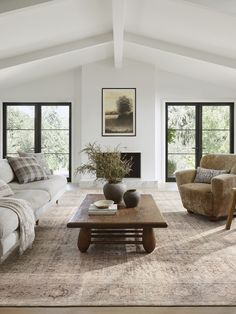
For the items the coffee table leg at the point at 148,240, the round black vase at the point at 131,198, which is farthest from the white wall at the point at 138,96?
the coffee table leg at the point at 148,240

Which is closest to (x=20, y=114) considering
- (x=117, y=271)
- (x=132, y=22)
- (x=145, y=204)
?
(x=132, y=22)

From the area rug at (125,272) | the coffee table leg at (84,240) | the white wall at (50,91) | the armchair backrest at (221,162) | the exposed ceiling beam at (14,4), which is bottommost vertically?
the area rug at (125,272)

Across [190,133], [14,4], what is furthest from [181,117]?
[14,4]

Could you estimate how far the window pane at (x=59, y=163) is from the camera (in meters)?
8.86

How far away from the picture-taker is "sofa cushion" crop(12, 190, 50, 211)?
389 cm

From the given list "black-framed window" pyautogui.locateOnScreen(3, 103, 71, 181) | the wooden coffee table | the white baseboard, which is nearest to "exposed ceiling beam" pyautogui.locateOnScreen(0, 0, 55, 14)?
the wooden coffee table

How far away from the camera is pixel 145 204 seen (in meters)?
4.03

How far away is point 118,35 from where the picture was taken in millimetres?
6039

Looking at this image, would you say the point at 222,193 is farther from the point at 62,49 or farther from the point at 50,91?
the point at 50,91

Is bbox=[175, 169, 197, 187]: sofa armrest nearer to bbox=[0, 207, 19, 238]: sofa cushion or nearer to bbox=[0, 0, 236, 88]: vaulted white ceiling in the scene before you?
bbox=[0, 0, 236, 88]: vaulted white ceiling

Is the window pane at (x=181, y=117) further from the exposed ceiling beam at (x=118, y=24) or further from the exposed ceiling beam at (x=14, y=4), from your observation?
the exposed ceiling beam at (x=14, y=4)

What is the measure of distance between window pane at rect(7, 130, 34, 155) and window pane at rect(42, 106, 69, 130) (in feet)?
1.56

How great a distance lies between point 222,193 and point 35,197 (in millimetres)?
2478

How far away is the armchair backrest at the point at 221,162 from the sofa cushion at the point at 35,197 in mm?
2681
